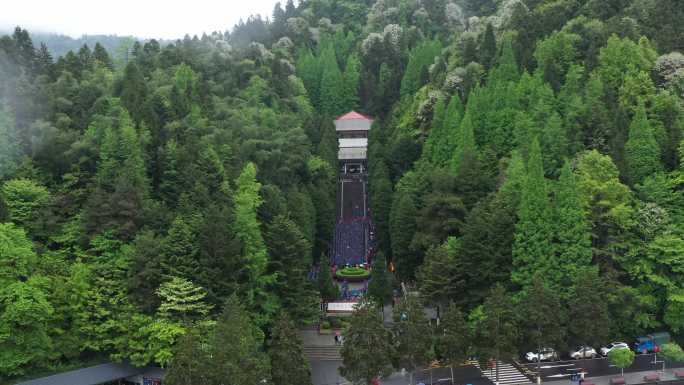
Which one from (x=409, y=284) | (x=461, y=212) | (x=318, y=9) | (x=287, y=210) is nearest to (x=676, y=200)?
(x=461, y=212)

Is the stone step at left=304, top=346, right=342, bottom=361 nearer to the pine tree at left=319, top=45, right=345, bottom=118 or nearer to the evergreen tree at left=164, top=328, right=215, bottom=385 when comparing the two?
the evergreen tree at left=164, top=328, right=215, bottom=385

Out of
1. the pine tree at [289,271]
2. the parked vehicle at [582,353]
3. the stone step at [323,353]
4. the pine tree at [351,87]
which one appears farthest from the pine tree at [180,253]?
the pine tree at [351,87]

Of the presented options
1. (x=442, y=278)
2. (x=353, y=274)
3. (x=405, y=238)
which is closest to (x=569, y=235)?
(x=442, y=278)

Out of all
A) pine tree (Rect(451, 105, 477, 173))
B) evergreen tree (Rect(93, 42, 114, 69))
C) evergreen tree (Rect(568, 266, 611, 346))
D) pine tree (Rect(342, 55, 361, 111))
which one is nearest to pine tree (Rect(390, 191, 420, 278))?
pine tree (Rect(451, 105, 477, 173))

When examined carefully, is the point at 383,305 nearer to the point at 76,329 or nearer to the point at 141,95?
the point at 76,329

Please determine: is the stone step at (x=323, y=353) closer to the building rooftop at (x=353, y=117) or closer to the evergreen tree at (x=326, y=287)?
the evergreen tree at (x=326, y=287)
